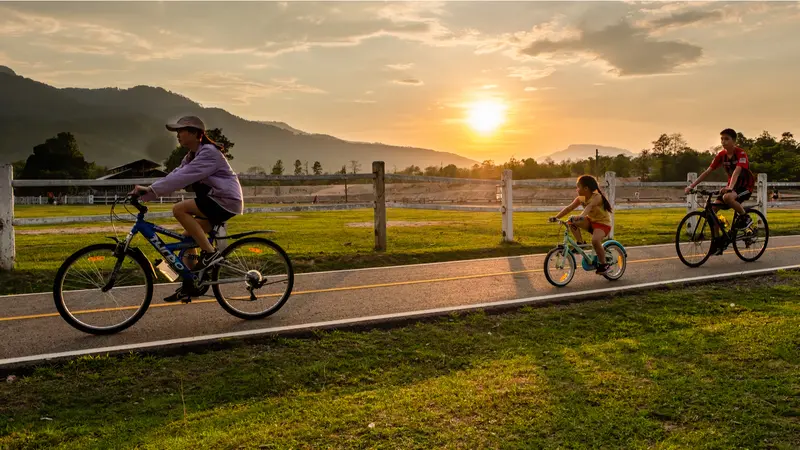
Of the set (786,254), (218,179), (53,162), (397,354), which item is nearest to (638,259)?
(786,254)

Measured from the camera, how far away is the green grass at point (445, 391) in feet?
10.5

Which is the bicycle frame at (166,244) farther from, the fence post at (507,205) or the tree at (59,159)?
the tree at (59,159)

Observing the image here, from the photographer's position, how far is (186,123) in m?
5.59

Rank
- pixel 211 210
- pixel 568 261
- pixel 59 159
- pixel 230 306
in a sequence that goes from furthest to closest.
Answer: pixel 59 159
pixel 568 261
pixel 230 306
pixel 211 210

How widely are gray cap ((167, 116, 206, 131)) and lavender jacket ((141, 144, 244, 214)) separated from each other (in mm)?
218

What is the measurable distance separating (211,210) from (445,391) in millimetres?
3120

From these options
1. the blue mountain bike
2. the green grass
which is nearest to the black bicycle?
the green grass

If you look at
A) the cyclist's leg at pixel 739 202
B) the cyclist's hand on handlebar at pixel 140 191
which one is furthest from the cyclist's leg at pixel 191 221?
the cyclist's leg at pixel 739 202

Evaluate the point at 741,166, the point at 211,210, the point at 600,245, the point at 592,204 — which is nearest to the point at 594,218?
the point at 592,204

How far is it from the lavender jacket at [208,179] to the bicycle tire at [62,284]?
0.64 meters

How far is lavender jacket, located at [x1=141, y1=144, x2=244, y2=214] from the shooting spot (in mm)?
5312

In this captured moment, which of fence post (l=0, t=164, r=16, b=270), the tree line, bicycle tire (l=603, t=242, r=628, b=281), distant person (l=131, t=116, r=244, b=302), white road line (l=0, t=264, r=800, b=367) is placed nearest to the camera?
white road line (l=0, t=264, r=800, b=367)

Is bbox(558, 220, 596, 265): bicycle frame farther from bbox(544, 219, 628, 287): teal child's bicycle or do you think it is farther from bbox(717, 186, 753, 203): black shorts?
bbox(717, 186, 753, 203): black shorts

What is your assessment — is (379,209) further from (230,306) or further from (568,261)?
(230,306)
